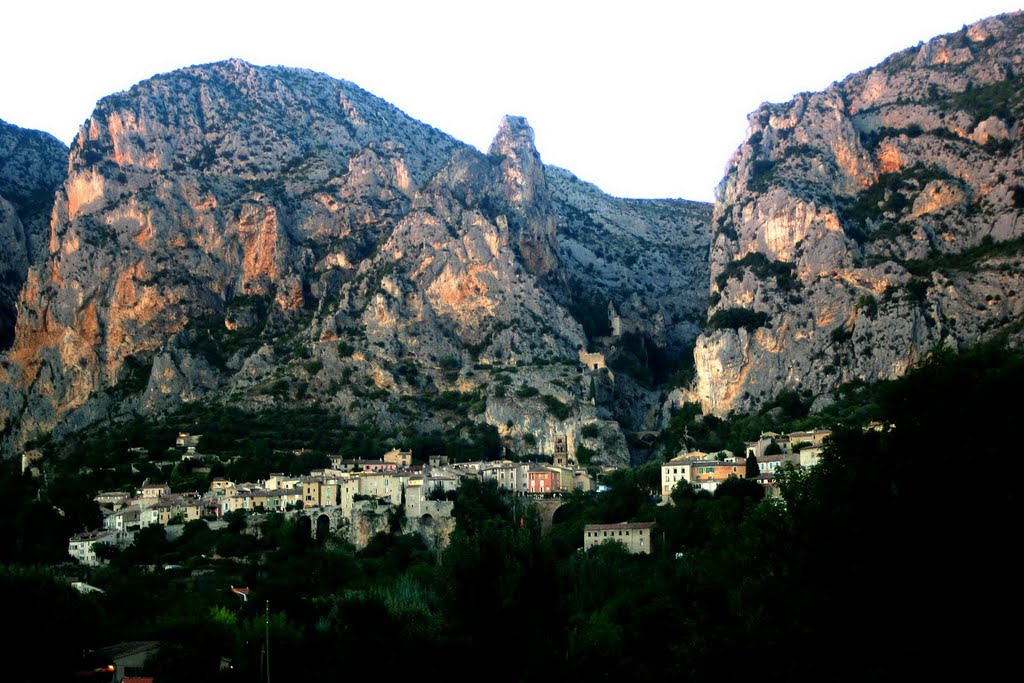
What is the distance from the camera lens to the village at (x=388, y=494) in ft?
314

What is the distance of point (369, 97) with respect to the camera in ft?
639

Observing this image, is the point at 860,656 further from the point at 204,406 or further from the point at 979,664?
the point at 204,406

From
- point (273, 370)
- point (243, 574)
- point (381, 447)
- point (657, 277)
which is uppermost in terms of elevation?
point (657, 277)

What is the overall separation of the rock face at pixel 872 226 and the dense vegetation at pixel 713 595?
4015cm

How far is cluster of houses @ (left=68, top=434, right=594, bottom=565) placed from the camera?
99.8m

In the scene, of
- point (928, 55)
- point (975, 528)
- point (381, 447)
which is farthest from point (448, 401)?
Result: point (975, 528)

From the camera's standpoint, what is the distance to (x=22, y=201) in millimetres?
184000

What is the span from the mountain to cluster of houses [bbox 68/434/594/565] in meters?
15.0

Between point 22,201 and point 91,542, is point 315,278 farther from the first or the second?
point 91,542

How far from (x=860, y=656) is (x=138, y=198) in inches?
5368

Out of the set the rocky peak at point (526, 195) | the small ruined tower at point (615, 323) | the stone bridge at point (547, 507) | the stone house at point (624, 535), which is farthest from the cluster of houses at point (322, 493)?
the rocky peak at point (526, 195)

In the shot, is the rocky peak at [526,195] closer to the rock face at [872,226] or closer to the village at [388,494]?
the rock face at [872,226]

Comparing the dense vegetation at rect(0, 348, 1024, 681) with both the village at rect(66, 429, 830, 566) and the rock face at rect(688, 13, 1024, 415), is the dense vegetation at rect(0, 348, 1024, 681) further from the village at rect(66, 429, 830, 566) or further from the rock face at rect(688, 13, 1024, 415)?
the rock face at rect(688, 13, 1024, 415)

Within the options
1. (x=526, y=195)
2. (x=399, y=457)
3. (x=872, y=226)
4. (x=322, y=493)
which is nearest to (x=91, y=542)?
(x=322, y=493)
